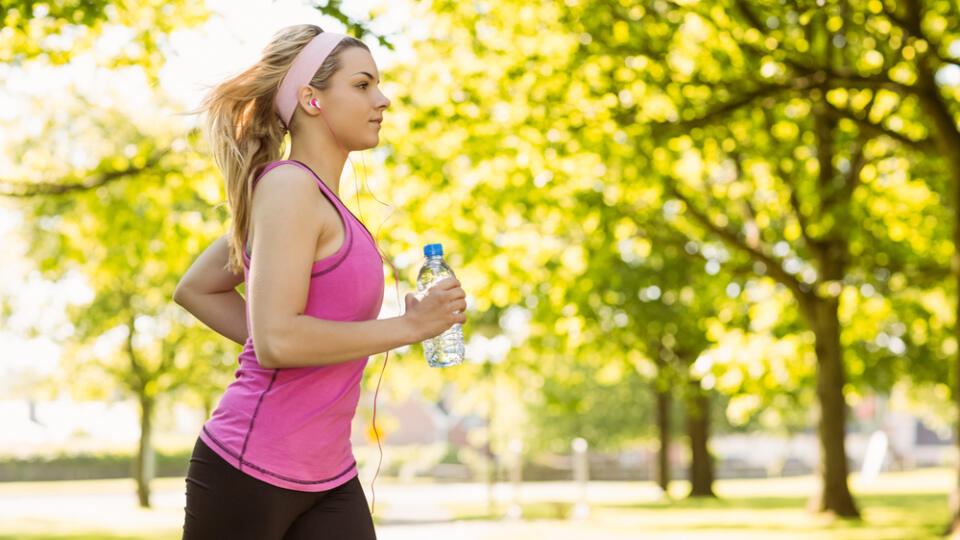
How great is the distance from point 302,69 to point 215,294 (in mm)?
731

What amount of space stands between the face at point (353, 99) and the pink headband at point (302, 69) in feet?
0.14

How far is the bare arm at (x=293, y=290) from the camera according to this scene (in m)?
2.42

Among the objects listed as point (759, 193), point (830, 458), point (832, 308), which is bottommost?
point (830, 458)

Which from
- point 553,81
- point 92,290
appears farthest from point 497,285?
point 92,290

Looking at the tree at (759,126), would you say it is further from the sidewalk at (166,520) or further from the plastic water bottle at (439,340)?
the plastic water bottle at (439,340)

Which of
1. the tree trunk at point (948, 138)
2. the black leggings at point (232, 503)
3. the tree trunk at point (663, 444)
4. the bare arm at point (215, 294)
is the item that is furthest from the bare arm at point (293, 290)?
the tree trunk at point (663, 444)

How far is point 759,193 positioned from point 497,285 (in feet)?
24.0

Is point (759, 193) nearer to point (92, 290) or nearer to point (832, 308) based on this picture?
point (832, 308)

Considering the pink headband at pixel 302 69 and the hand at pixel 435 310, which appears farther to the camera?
the pink headband at pixel 302 69

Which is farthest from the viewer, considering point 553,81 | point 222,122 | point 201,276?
point 553,81

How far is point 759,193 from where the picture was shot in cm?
2011

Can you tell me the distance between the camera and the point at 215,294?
3.10 m

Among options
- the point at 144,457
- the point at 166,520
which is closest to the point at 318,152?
the point at 166,520

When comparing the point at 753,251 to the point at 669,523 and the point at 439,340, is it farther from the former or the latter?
the point at 439,340
